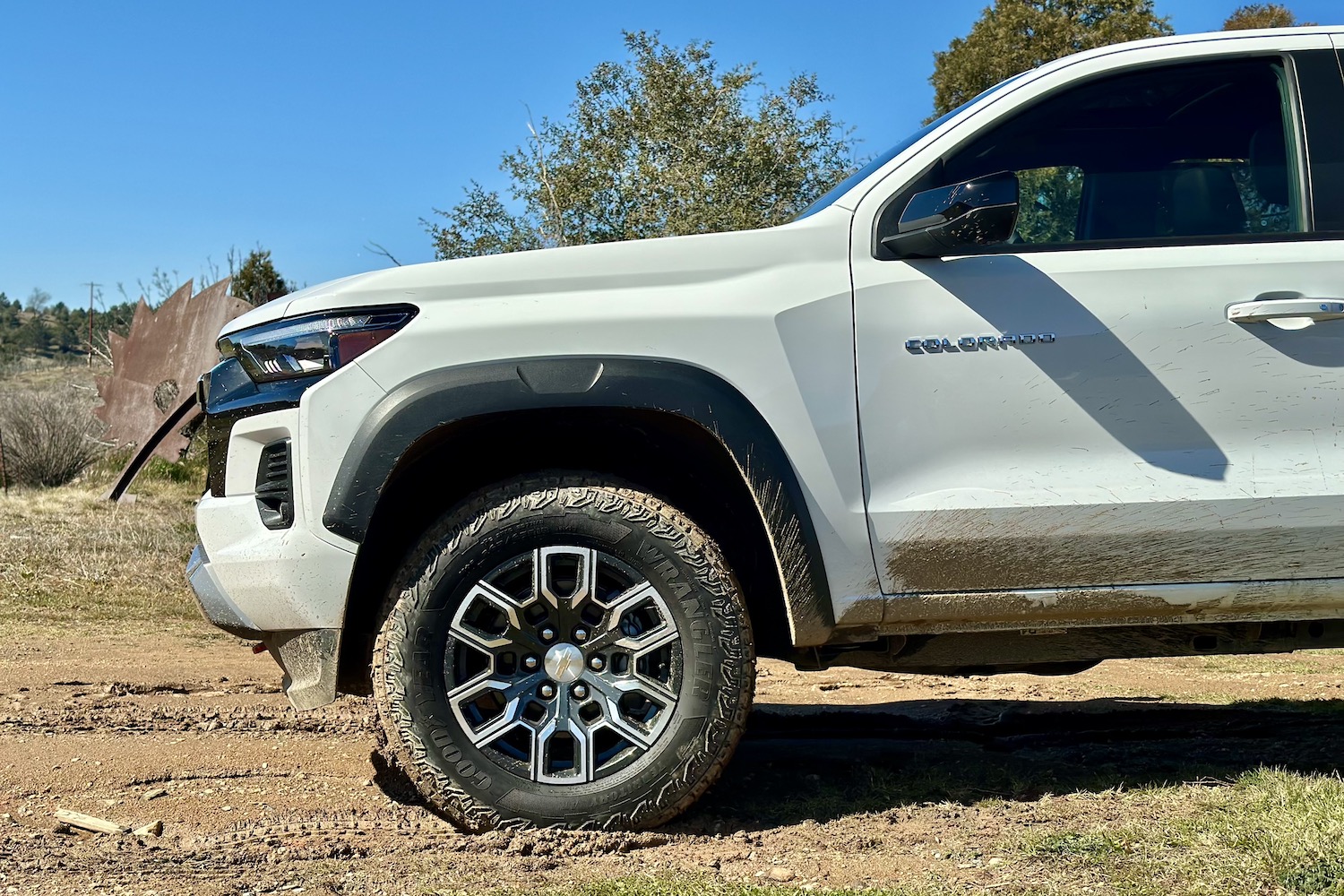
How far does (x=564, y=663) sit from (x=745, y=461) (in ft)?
2.28

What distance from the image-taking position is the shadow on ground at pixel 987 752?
3.62 meters

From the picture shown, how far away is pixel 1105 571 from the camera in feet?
10.5

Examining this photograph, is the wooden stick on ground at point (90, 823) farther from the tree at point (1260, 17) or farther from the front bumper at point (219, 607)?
the tree at point (1260, 17)

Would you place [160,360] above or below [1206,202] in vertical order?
below

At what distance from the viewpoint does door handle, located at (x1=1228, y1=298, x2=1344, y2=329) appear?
10.4ft

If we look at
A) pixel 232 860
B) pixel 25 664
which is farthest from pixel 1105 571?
pixel 25 664

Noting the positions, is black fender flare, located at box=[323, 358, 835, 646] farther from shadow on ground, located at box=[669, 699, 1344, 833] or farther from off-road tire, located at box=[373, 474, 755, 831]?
shadow on ground, located at box=[669, 699, 1344, 833]

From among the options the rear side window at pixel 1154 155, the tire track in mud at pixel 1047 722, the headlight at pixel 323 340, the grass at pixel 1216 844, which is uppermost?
the rear side window at pixel 1154 155

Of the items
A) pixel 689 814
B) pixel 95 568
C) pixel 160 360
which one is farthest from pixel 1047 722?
pixel 160 360

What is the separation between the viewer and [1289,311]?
10.4 ft

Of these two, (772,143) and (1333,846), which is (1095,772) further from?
(772,143)

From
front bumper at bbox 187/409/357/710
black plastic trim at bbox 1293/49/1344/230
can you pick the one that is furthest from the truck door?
front bumper at bbox 187/409/357/710

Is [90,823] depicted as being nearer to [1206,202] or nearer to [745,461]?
[745,461]

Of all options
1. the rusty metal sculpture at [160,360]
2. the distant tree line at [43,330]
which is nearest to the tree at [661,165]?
the rusty metal sculpture at [160,360]
